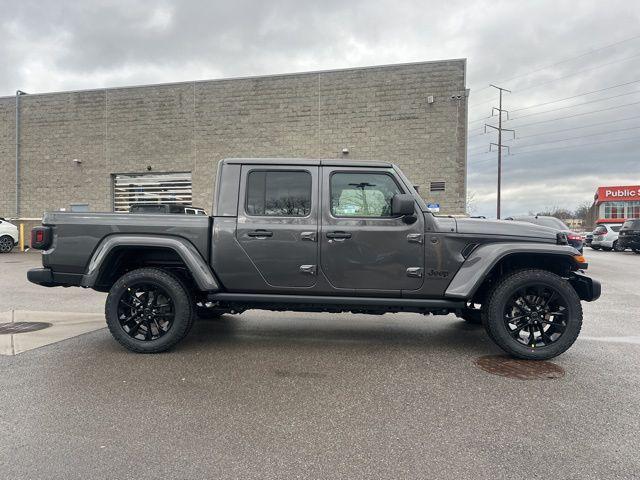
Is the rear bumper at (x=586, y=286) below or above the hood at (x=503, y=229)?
below

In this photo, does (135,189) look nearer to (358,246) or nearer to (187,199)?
(187,199)

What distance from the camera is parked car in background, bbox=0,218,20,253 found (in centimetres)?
1716

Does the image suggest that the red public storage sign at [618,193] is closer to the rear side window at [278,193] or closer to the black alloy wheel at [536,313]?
the black alloy wheel at [536,313]

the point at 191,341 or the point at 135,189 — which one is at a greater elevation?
the point at 135,189

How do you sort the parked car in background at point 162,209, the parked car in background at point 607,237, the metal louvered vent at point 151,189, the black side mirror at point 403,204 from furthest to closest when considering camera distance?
the parked car in background at point 607,237, the metal louvered vent at point 151,189, the parked car in background at point 162,209, the black side mirror at point 403,204

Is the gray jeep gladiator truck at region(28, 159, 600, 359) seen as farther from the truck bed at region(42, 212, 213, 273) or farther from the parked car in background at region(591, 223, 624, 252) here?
the parked car in background at region(591, 223, 624, 252)

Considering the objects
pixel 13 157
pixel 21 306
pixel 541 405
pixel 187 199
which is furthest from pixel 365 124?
pixel 13 157

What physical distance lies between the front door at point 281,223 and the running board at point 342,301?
16 cm

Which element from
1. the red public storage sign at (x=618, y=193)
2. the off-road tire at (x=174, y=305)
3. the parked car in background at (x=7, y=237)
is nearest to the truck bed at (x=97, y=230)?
the off-road tire at (x=174, y=305)

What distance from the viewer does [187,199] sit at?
1856 cm

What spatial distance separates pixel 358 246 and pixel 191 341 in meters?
2.34

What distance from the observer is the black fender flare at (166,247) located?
14.0 feet

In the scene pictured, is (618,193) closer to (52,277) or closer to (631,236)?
(631,236)

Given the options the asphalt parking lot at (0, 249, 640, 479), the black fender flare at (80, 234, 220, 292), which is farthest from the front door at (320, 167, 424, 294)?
the black fender flare at (80, 234, 220, 292)
